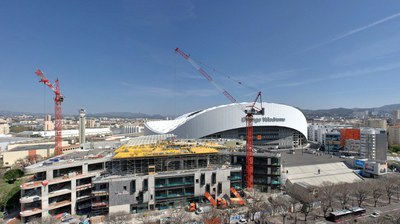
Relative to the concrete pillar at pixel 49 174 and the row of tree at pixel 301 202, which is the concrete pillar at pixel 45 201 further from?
the row of tree at pixel 301 202

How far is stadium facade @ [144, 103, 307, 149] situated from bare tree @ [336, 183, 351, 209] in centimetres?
2701

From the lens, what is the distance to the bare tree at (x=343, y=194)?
77.0 feet

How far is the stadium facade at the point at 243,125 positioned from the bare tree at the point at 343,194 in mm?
27013

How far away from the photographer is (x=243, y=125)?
51750mm

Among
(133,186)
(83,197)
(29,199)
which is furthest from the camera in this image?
(83,197)

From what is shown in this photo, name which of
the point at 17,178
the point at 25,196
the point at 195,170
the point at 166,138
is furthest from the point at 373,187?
the point at 17,178

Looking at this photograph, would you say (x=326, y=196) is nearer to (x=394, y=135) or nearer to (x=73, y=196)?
(x=73, y=196)

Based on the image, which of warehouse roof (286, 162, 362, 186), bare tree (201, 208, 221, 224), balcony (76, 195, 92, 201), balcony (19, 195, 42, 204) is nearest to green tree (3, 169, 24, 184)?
balcony (19, 195, 42, 204)

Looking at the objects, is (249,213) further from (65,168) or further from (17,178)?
(17,178)

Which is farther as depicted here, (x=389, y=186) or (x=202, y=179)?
(x=389, y=186)

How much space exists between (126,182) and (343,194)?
2440 centimetres

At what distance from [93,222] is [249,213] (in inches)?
609

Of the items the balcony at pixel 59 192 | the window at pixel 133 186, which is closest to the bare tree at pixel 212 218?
the window at pixel 133 186

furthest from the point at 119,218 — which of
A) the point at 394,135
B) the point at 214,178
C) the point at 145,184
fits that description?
the point at 394,135
